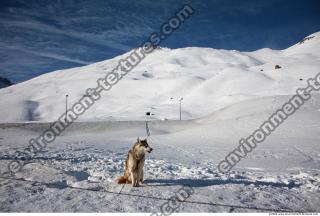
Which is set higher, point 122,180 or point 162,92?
point 162,92

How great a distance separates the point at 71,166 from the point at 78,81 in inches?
4566

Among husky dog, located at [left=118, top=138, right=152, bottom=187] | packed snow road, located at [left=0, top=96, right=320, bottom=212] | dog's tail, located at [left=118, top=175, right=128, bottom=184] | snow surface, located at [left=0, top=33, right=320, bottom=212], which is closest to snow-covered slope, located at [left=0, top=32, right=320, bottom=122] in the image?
snow surface, located at [left=0, top=33, right=320, bottom=212]

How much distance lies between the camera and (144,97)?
102 m

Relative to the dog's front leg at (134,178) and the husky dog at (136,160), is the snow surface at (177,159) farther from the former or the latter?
the husky dog at (136,160)

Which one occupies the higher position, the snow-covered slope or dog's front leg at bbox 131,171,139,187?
the snow-covered slope

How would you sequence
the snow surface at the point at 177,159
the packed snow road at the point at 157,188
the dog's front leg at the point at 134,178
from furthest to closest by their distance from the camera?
the dog's front leg at the point at 134,178 → the snow surface at the point at 177,159 → the packed snow road at the point at 157,188

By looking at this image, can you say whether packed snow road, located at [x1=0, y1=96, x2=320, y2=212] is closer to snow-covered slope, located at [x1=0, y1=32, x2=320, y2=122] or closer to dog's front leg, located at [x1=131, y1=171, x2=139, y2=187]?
dog's front leg, located at [x1=131, y1=171, x2=139, y2=187]

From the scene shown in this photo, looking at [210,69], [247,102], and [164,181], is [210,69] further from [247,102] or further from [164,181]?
[164,181]

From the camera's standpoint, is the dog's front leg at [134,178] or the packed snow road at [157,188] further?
the dog's front leg at [134,178]

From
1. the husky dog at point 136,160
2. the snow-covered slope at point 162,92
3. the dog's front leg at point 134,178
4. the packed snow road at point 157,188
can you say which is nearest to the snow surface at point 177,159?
the packed snow road at point 157,188

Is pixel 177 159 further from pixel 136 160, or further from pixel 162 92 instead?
pixel 162 92

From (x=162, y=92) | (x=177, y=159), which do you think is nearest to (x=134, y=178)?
(x=177, y=159)

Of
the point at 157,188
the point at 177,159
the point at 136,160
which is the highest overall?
the point at 136,160

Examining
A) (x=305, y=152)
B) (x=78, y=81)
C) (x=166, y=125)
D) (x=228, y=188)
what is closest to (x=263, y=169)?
(x=228, y=188)
